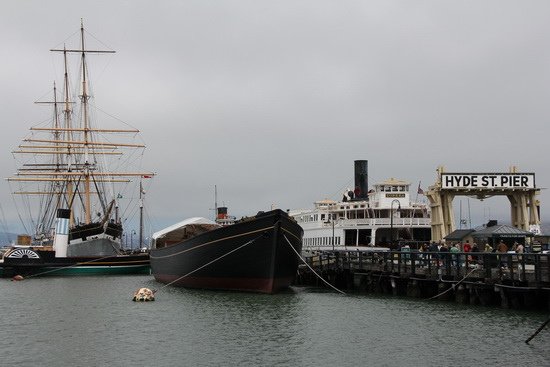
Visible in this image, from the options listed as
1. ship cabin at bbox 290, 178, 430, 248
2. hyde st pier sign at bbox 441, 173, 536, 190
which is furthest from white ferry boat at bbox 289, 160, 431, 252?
hyde st pier sign at bbox 441, 173, 536, 190

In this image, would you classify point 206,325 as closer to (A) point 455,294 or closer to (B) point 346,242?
(A) point 455,294

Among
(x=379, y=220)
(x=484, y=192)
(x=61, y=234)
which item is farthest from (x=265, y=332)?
(x=61, y=234)

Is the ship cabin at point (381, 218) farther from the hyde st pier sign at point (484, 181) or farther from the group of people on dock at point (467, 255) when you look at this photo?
the group of people on dock at point (467, 255)

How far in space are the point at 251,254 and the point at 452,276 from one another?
938 centimetres

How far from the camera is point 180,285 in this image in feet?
140

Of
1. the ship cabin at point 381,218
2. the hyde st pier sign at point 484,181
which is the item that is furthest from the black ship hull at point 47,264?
the hyde st pier sign at point 484,181

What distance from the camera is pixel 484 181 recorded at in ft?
153

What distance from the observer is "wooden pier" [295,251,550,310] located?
27781mm

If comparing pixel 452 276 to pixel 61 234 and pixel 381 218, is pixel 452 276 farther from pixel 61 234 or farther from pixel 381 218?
pixel 61 234

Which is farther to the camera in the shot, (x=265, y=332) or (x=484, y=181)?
(x=484, y=181)

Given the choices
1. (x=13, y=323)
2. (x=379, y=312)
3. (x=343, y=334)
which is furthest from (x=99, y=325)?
(x=379, y=312)

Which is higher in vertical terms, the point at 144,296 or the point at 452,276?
the point at 452,276

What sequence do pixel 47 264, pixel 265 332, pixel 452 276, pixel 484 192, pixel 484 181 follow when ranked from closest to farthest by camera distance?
pixel 265 332 < pixel 452 276 < pixel 484 181 < pixel 484 192 < pixel 47 264

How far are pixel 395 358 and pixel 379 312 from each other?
31.1ft
